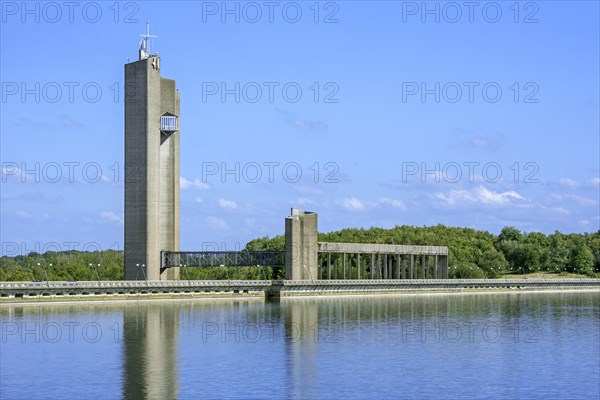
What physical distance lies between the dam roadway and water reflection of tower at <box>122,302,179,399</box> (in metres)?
13.8

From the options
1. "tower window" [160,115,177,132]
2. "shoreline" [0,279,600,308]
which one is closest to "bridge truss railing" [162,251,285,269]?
"shoreline" [0,279,600,308]

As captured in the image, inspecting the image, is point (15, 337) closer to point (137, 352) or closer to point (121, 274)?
point (137, 352)

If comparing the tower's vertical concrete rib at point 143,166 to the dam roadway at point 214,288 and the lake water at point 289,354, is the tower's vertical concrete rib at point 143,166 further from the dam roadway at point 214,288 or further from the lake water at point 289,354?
the lake water at point 289,354

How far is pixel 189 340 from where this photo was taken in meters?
75.9

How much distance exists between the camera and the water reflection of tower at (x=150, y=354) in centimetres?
5262

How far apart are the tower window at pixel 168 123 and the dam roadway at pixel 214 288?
2238 cm

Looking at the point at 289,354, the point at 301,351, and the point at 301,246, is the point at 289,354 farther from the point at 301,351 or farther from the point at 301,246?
the point at 301,246

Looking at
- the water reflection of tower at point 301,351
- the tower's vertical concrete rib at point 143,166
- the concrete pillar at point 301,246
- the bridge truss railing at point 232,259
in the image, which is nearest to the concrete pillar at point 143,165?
the tower's vertical concrete rib at point 143,166

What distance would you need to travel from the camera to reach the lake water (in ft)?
176

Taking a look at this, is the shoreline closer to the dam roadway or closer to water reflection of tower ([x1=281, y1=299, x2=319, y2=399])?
the dam roadway

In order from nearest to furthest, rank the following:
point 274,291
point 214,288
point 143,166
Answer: point 214,288, point 143,166, point 274,291

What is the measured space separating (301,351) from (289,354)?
78.2 inches

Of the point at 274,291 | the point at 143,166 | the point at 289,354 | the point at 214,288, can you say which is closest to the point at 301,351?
the point at 289,354

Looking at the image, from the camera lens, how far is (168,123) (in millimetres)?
143125
